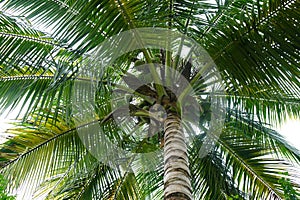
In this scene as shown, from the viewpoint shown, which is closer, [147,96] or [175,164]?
[175,164]

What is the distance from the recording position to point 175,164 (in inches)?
147

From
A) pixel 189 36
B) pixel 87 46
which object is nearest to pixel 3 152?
pixel 87 46

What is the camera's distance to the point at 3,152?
5.21m

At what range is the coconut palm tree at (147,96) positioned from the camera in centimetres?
377

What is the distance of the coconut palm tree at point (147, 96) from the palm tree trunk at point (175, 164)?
0.04ft

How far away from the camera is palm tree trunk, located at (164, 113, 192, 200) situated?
342cm

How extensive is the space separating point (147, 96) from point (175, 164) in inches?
40.7

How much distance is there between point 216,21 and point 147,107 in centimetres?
112

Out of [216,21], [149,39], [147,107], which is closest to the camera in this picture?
[149,39]

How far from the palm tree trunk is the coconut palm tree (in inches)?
0.5

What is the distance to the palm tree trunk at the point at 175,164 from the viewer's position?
11.2 feet

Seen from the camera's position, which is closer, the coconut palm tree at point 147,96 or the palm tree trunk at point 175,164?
A: the palm tree trunk at point 175,164

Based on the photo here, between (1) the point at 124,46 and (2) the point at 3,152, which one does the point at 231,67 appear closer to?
(1) the point at 124,46

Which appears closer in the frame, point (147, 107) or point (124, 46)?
point (124, 46)
